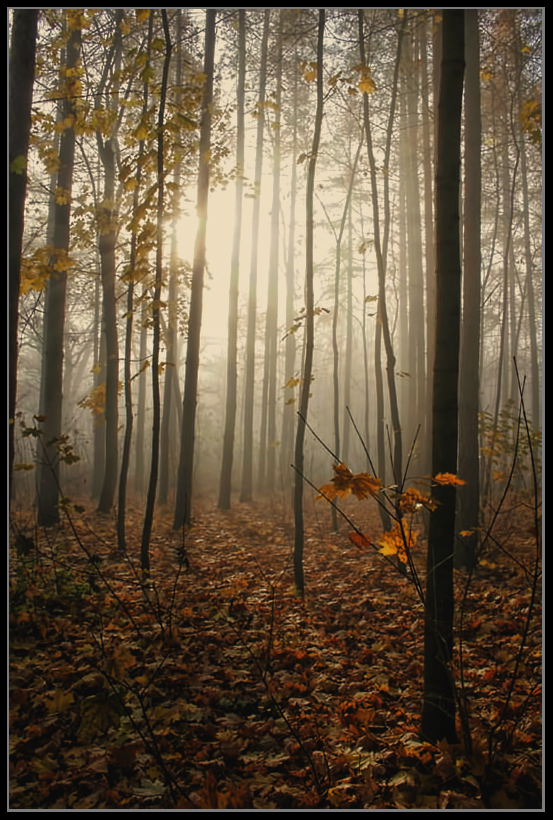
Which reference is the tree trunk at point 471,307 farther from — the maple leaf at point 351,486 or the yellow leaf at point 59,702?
the yellow leaf at point 59,702

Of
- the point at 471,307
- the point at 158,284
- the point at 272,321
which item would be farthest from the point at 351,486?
the point at 272,321

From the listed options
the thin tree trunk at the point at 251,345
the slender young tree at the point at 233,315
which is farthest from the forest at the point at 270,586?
the thin tree trunk at the point at 251,345

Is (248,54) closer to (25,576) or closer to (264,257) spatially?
(264,257)

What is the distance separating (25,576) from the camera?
16.6 ft

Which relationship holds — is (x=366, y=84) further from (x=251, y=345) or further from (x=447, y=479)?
(x=251, y=345)

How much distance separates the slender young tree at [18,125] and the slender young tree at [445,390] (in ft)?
10.9

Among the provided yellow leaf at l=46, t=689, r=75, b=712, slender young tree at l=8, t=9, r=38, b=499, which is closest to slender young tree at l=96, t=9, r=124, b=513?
slender young tree at l=8, t=9, r=38, b=499

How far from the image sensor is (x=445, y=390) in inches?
109

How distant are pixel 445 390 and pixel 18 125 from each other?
13.7ft

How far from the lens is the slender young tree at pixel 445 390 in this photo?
2668 millimetres

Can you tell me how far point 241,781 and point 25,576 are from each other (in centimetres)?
356
